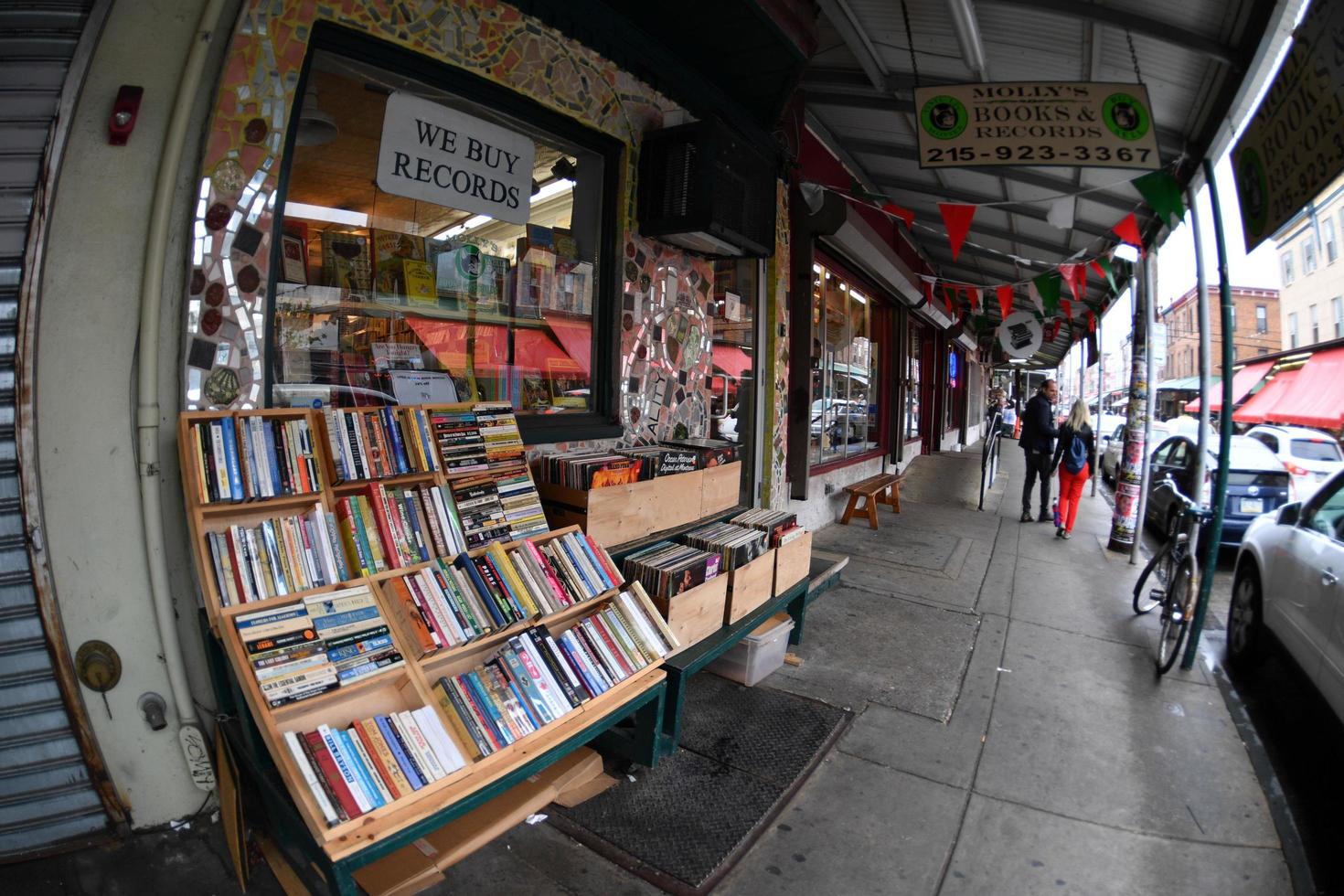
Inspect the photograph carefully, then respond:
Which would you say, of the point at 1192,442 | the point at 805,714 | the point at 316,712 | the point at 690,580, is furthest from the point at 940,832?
the point at 1192,442

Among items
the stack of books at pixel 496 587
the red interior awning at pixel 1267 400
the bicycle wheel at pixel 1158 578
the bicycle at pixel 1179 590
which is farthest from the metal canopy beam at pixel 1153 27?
the red interior awning at pixel 1267 400

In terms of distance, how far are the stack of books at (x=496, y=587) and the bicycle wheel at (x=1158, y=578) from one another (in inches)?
171

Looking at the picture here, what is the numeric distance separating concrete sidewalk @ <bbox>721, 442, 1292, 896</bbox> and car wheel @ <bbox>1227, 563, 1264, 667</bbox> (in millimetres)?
442

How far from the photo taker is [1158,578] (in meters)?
5.58

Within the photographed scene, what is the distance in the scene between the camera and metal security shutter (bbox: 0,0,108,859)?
2268mm

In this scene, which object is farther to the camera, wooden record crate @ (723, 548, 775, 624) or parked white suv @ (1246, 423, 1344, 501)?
parked white suv @ (1246, 423, 1344, 501)

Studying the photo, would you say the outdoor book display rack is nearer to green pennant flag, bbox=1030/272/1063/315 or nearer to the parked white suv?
green pennant flag, bbox=1030/272/1063/315

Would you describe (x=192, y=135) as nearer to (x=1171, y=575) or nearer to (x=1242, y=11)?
(x=1242, y=11)

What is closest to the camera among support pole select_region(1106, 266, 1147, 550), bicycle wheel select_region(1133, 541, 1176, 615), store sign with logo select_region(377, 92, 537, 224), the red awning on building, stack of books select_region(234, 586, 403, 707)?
stack of books select_region(234, 586, 403, 707)

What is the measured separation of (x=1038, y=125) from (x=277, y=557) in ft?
15.2

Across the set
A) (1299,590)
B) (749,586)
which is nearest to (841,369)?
(1299,590)

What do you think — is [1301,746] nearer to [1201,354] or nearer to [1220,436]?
[1220,436]

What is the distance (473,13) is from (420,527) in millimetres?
2522

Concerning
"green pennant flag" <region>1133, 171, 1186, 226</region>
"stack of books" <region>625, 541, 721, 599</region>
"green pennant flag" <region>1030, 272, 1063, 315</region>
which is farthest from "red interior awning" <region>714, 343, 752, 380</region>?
"green pennant flag" <region>1030, 272, 1063, 315</region>
